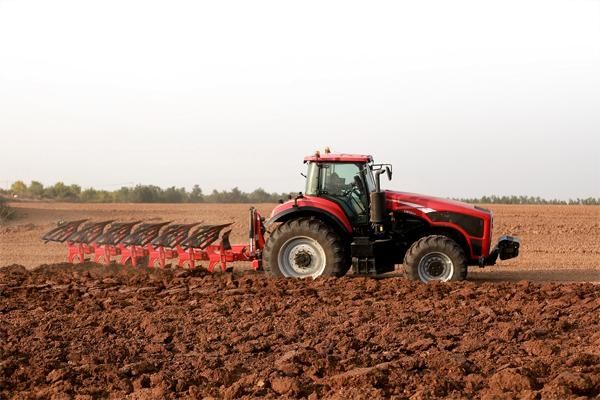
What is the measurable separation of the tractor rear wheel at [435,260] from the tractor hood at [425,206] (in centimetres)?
59

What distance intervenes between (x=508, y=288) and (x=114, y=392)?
22.7ft

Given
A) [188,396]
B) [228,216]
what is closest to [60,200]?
[228,216]

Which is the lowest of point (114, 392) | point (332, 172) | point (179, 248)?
point (114, 392)

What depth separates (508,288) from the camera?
12.5 m

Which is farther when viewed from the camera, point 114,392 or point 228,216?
point 228,216

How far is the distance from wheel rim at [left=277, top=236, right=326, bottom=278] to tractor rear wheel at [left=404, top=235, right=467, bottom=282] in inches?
53.1

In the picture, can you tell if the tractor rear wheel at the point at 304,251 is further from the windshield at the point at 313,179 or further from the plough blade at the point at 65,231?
the plough blade at the point at 65,231

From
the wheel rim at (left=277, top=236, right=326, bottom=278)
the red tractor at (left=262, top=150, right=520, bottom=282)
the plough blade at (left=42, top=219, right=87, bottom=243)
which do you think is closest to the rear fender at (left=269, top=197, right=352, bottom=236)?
the red tractor at (left=262, top=150, right=520, bottom=282)

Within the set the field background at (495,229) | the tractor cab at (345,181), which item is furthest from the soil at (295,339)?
the field background at (495,229)

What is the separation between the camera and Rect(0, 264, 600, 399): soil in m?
7.19

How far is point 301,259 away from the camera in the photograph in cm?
1341

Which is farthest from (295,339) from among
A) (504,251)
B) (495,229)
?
(495,229)

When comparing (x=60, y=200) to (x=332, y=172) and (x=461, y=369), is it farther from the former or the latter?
(x=461, y=369)

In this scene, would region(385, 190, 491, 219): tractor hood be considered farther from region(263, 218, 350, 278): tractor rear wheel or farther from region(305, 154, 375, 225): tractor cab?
region(263, 218, 350, 278): tractor rear wheel
